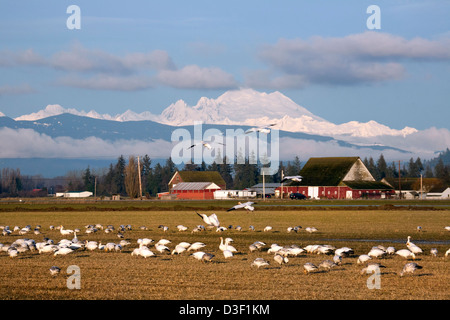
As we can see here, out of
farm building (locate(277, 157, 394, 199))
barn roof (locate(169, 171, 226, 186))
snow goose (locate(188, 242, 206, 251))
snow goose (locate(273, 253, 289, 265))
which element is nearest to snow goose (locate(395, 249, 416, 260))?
snow goose (locate(273, 253, 289, 265))

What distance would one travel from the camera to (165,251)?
26844mm

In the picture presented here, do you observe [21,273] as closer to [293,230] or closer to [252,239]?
[252,239]

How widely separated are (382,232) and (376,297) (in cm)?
2274

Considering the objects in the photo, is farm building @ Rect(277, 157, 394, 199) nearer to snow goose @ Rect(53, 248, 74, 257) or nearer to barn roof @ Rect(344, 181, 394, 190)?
barn roof @ Rect(344, 181, 394, 190)

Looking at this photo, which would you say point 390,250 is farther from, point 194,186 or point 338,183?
point 194,186

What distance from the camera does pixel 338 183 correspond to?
12988 centimetres

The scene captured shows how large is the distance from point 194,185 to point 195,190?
2073 millimetres

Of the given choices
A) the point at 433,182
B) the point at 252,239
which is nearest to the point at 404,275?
the point at 252,239

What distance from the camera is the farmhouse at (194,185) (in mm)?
142500

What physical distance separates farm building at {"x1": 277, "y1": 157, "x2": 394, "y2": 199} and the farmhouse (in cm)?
1663

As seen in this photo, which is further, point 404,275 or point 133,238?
point 133,238

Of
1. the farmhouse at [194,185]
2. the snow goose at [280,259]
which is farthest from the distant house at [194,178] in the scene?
the snow goose at [280,259]
